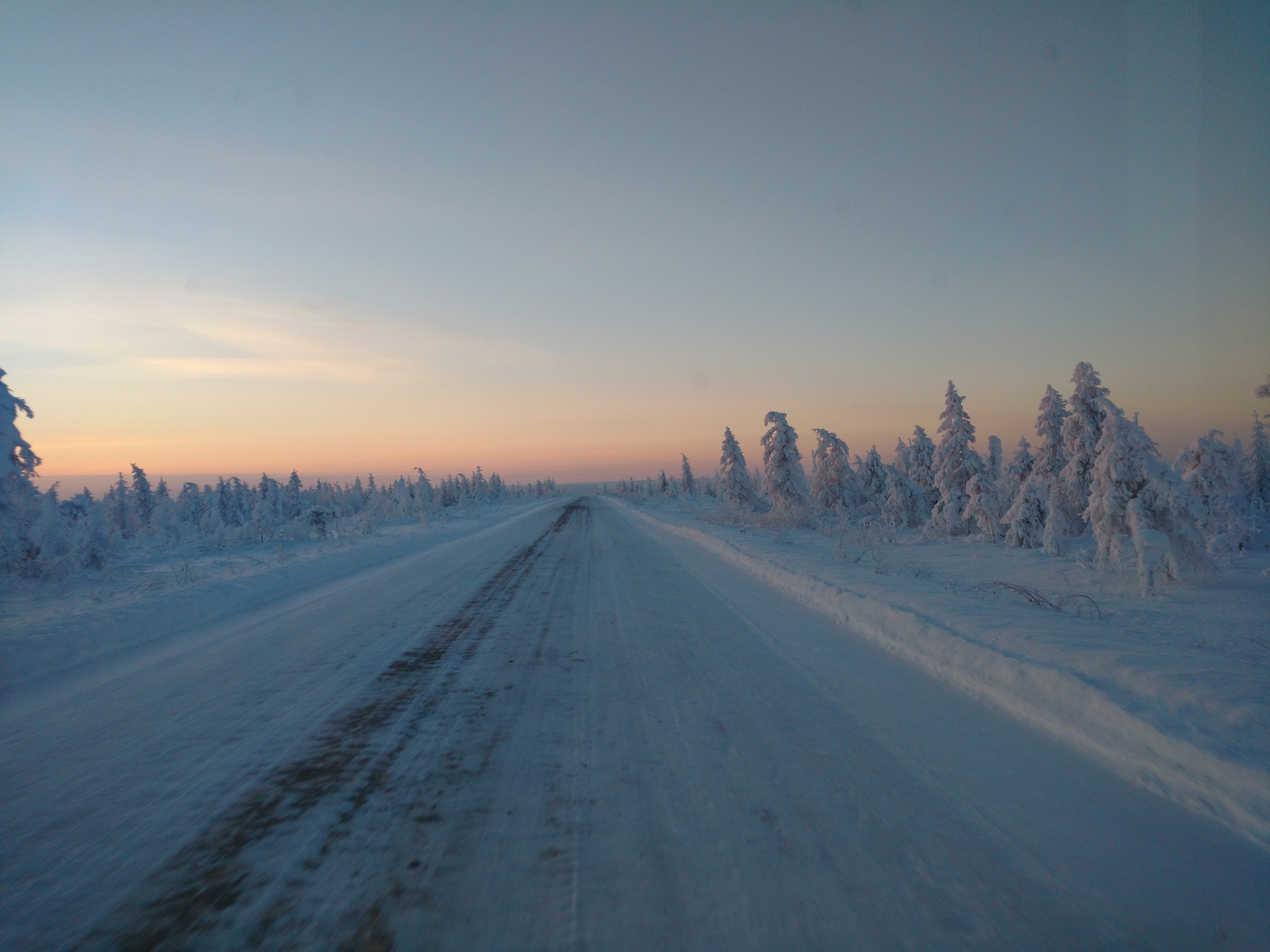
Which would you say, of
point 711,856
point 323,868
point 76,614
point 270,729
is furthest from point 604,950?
point 76,614

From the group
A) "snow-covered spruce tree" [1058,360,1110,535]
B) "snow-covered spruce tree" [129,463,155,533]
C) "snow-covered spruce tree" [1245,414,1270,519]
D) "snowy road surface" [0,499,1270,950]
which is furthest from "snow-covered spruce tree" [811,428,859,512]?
"snow-covered spruce tree" [129,463,155,533]

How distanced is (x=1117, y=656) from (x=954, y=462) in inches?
904

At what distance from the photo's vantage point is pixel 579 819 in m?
3.21

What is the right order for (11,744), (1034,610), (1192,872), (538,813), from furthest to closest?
1. (1034,610)
2. (11,744)
3. (538,813)
4. (1192,872)

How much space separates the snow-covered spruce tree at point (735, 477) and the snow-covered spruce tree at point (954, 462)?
18428mm

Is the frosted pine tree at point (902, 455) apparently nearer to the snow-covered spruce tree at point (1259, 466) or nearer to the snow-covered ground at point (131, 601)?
the snow-covered spruce tree at point (1259, 466)

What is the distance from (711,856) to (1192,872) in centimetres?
253

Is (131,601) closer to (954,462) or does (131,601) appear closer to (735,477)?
(954,462)

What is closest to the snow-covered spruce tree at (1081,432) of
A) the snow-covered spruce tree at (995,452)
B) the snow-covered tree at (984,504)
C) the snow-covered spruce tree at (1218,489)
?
the snow-covered tree at (984,504)

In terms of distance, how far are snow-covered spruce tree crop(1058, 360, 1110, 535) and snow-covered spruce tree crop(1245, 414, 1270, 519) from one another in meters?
18.2

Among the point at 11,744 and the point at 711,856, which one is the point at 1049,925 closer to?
the point at 711,856

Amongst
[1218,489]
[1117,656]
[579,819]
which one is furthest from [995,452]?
[579,819]

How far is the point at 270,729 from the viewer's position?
4.48 metres

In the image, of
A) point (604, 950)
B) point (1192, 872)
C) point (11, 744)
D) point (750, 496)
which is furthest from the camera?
point (750, 496)
